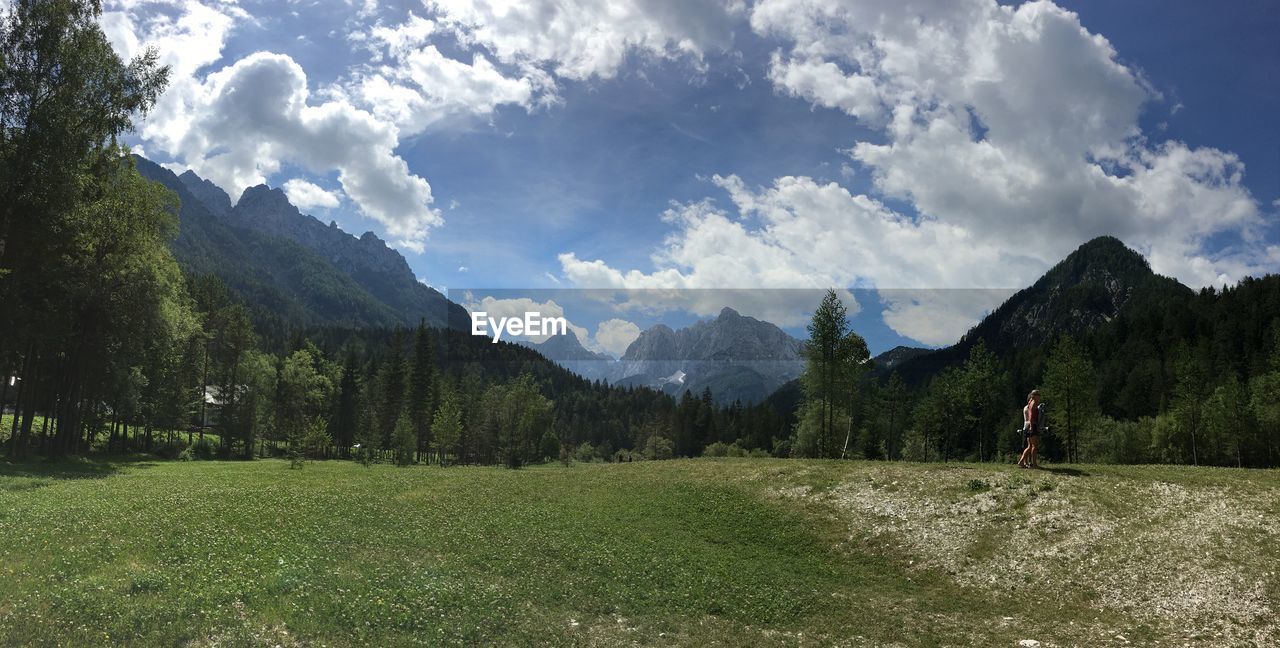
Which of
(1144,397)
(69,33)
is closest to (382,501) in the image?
(69,33)

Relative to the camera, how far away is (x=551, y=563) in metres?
22.2

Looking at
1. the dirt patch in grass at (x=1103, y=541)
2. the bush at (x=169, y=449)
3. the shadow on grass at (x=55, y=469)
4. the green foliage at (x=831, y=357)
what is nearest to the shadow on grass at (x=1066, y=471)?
the dirt patch in grass at (x=1103, y=541)

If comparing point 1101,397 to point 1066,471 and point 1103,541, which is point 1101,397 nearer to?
point 1066,471

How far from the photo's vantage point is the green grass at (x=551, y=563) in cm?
1438

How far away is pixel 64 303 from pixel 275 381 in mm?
65077

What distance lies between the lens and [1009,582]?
2200cm

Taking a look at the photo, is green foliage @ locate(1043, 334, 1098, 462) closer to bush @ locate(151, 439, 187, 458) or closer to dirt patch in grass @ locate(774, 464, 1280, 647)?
dirt patch in grass @ locate(774, 464, 1280, 647)

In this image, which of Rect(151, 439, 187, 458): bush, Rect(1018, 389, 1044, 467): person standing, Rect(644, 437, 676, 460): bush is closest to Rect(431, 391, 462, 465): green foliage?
Rect(151, 439, 187, 458): bush

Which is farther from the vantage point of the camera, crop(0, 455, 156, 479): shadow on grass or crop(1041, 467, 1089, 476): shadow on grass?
crop(0, 455, 156, 479): shadow on grass

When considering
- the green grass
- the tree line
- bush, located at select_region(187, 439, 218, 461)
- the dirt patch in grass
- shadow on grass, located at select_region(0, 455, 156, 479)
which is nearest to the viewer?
the green grass

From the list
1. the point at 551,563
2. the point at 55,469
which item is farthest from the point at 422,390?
the point at 551,563

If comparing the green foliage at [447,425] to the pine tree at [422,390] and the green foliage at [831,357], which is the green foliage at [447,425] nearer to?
the pine tree at [422,390]

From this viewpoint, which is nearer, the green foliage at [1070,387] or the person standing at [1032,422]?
the person standing at [1032,422]

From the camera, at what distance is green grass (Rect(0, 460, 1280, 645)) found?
47.2ft
